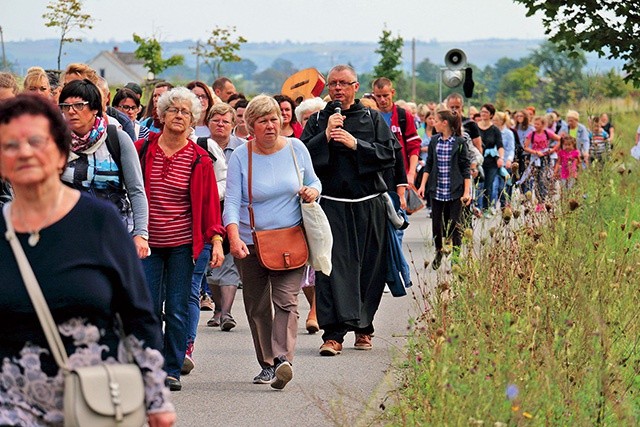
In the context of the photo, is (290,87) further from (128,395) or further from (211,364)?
(128,395)

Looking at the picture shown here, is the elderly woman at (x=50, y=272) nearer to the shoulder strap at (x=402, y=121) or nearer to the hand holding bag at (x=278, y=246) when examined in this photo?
the hand holding bag at (x=278, y=246)

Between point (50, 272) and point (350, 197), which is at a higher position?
point (50, 272)

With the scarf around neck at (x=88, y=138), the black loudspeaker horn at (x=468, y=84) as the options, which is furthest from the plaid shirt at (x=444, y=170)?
the black loudspeaker horn at (x=468, y=84)

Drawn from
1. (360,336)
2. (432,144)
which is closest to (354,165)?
(360,336)

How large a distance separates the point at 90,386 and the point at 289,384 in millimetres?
5525

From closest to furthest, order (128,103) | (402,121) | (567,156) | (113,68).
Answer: (128,103), (402,121), (567,156), (113,68)

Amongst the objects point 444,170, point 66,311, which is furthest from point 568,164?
point 66,311

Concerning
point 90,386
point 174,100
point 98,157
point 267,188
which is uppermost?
point 174,100

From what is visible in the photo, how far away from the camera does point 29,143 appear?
15.2ft

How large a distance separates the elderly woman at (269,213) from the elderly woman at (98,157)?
3.45 ft

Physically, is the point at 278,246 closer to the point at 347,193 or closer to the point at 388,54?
the point at 347,193

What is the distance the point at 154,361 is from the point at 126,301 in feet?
0.68

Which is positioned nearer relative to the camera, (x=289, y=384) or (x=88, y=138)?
(x=88, y=138)

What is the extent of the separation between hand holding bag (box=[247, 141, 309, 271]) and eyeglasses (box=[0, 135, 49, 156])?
5155 mm
